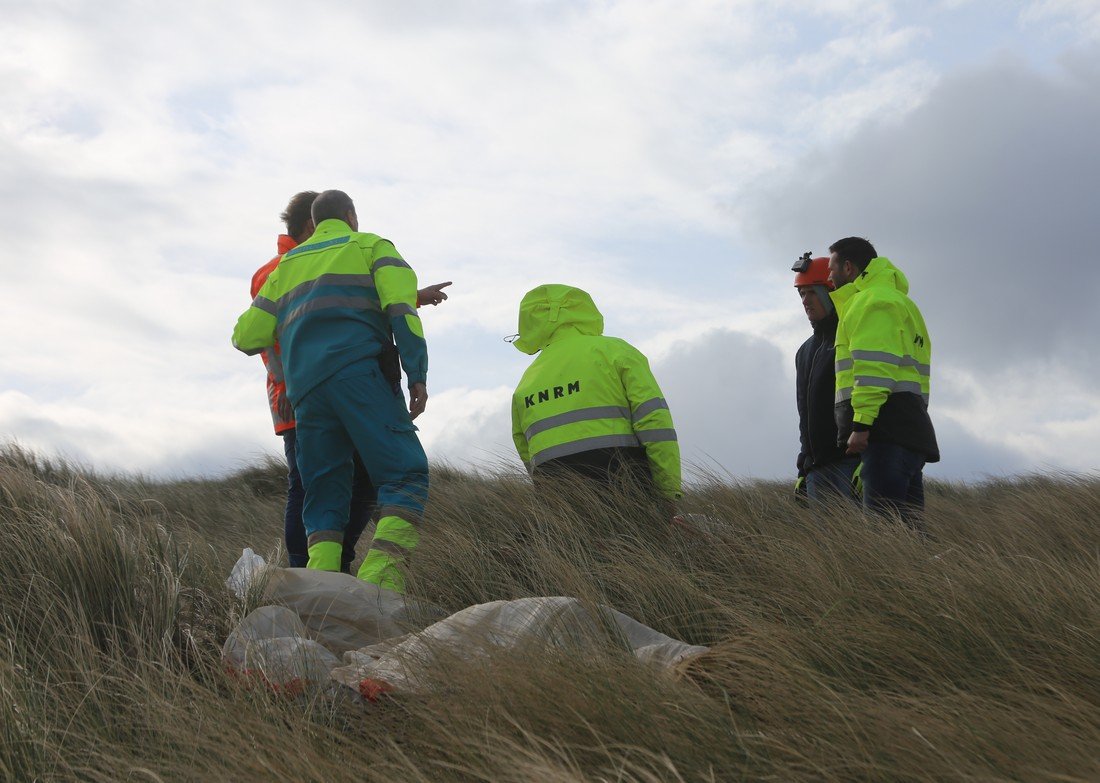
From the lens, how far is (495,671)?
8.28 feet

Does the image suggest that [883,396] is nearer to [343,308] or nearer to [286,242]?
[343,308]

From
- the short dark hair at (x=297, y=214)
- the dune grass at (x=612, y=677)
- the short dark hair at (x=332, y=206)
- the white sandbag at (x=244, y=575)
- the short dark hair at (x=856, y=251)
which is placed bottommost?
the dune grass at (x=612, y=677)

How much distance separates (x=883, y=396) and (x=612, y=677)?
3304 millimetres

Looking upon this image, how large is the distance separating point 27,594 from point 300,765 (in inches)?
67.6

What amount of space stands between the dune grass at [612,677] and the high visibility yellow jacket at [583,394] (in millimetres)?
711

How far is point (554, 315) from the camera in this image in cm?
527

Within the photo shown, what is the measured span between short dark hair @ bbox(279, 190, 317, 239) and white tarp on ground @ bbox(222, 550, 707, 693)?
9.31ft

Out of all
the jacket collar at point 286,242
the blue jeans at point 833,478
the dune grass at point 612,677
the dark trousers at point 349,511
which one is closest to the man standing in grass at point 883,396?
the blue jeans at point 833,478

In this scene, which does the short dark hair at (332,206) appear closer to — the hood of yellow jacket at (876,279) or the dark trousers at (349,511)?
the dark trousers at (349,511)

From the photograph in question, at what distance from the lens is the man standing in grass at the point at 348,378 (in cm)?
491

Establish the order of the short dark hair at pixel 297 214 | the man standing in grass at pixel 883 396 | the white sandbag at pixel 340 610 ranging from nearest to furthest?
1. the white sandbag at pixel 340 610
2. the man standing in grass at pixel 883 396
3. the short dark hair at pixel 297 214

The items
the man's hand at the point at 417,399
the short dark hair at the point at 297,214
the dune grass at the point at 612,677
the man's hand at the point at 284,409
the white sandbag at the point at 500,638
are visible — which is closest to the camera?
the dune grass at the point at 612,677

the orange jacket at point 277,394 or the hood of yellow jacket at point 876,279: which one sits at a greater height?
the hood of yellow jacket at point 876,279

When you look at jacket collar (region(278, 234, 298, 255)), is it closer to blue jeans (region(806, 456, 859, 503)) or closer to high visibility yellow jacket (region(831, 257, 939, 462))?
high visibility yellow jacket (region(831, 257, 939, 462))
